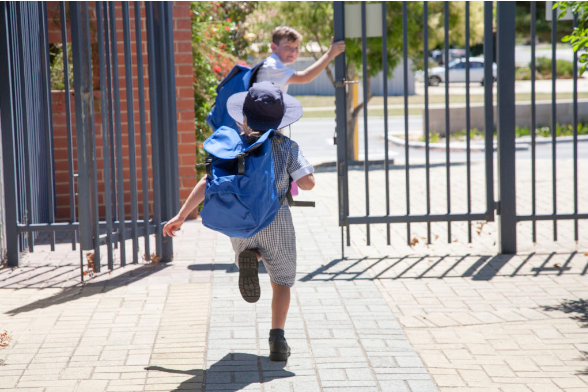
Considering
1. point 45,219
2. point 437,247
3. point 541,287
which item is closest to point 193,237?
point 45,219

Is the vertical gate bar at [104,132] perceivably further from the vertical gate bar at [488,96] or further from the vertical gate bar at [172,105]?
the vertical gate bar at [488,96]

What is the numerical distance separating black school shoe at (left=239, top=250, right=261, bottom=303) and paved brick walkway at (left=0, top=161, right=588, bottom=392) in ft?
1.46

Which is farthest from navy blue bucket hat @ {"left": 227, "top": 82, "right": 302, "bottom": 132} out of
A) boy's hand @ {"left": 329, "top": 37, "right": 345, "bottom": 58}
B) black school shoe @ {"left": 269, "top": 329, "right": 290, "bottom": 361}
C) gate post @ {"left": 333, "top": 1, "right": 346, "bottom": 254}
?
gate post @ {"left": 333, "top": 1, "right": 346, "bottom": 254}

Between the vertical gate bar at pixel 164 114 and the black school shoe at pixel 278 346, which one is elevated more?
the vertical gate bar at pixel 164 114

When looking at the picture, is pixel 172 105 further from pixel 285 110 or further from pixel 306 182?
pixel 306 182

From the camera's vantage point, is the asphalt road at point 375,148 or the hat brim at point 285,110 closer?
the hat brim at point 285,110

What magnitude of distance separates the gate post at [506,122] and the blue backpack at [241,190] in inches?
128

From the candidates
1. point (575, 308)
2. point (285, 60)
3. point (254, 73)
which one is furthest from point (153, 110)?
point (575, 308)

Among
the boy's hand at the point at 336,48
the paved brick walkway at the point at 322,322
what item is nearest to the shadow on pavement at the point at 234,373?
the paved brick walkway at the point at 322,322

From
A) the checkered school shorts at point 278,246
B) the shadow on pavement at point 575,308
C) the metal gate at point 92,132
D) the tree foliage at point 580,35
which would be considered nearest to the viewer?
the checkered school shorts at point 278,246

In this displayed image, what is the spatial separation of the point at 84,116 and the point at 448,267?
10.4 feet

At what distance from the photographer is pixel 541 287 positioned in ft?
17.9

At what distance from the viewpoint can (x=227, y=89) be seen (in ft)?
18.8

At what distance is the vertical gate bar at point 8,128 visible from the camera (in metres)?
6.04
